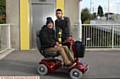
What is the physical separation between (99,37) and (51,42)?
772cm

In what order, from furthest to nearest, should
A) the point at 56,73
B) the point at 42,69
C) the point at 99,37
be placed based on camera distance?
the point at 99,37 < the point at 56,73 < the point at 42,69

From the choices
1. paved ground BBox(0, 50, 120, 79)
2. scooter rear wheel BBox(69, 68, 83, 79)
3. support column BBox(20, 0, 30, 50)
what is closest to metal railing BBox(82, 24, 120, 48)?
support column BBox(20, 0, 30, 50)

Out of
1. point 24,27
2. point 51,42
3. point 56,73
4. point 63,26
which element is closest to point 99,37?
point 24,27

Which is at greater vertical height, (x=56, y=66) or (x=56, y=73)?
(x=56, y=66)

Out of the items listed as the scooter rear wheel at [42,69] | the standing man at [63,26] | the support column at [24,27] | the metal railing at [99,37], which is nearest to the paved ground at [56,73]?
the scooter rear wheel at [42,69]

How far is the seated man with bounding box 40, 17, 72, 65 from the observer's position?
33.9 feet

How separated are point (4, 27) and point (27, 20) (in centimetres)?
157

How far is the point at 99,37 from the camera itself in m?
17.9

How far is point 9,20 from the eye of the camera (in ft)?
59.2

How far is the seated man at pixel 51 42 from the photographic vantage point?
10.3 m

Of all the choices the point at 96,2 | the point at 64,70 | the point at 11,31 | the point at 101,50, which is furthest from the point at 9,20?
the point at 96,2

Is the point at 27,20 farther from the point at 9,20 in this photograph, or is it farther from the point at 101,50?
the point at 101,50

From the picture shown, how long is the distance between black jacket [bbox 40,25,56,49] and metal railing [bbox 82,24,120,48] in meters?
7.41

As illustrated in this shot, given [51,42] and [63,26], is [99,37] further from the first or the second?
[51,42]
